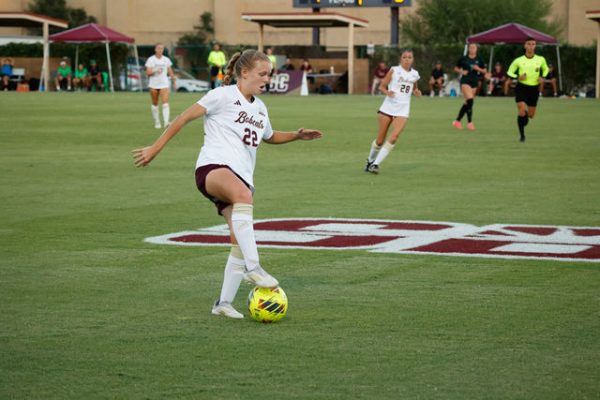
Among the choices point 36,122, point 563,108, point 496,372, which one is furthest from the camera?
point 563,108

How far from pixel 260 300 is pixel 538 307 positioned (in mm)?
1954

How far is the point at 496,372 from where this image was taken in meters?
6.15

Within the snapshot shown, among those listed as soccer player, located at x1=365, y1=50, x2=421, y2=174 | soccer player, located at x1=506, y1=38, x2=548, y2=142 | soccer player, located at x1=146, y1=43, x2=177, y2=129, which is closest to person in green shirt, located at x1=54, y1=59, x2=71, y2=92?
soccer player, located at x1=146, y1=43, x2=177, y2=129

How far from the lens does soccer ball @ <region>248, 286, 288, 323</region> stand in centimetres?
745

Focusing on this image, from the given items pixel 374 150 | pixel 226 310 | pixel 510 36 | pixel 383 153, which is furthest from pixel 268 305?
pixel 510 36

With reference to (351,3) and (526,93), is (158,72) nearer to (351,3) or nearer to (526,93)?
(526,93)

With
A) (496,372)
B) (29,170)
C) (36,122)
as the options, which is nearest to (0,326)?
(496,372)

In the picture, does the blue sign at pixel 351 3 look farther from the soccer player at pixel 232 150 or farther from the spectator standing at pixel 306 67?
the soccer player at pixel 232 150

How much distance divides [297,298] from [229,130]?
1.34 m

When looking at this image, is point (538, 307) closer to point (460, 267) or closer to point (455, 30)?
point (460, 267)

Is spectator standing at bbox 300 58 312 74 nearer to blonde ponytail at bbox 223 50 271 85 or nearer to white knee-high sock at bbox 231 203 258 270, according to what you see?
blonde ponytail at bbox 223 50 271 85

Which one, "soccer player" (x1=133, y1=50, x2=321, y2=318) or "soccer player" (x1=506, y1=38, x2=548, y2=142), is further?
"soccer player" (x1=506, y1=38, x2=548, y2=142)

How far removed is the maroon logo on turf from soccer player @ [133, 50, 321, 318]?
3070 mm

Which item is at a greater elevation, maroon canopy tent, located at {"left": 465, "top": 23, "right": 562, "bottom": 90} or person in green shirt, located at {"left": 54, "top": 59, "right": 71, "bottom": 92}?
maroon canopy tent, located at {"left": 465, "top": 23, "right": 562, "bottom": 90}
